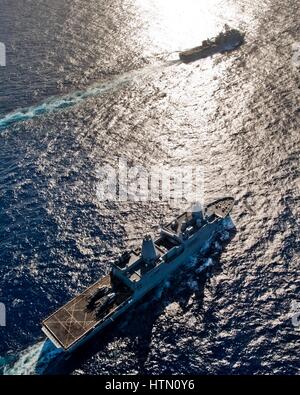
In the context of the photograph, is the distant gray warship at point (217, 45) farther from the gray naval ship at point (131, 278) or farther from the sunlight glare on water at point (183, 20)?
the gray naval ship at point (131, 278)

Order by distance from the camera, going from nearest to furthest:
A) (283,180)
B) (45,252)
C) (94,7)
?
(45,252)
(283,180)
(94,7)

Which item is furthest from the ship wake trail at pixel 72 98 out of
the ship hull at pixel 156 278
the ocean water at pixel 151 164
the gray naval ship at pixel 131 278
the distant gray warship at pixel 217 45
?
the ship hull at pixel 156 278

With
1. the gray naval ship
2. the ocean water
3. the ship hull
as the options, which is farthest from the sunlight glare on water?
the ship hull

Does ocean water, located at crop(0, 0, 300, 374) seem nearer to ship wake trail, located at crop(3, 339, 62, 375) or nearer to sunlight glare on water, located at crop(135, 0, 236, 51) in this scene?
ship wake trail, located at crop(3, 339, 62, 375)

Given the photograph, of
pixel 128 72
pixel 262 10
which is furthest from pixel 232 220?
pixel 262 10
